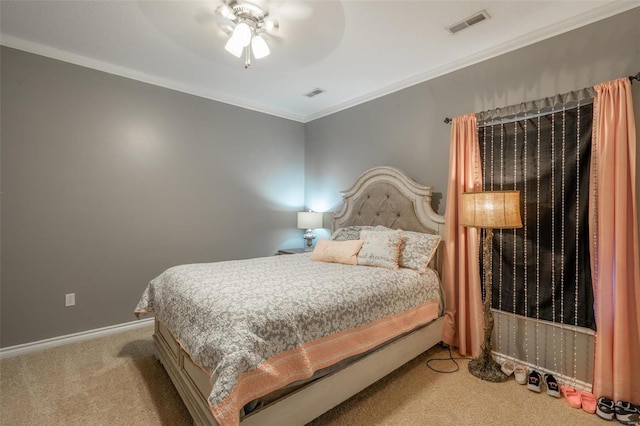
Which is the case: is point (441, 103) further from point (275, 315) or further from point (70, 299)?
point (70, 299)

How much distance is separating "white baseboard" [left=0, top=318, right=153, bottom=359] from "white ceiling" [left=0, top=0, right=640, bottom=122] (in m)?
2.55

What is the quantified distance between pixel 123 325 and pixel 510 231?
3743 mm

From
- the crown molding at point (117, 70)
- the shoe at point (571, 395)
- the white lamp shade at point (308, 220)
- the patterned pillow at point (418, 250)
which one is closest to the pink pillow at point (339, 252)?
the patterned pillow at point (418, 250)

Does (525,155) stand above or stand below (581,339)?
above

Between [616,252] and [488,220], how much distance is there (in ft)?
2.37

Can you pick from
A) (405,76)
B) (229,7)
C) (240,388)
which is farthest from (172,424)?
(405,76)

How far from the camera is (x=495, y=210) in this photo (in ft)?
6.87

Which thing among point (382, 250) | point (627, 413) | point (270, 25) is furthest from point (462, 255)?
point (270, 25)

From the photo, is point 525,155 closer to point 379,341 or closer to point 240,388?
point 379,341

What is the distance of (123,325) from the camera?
121 inches

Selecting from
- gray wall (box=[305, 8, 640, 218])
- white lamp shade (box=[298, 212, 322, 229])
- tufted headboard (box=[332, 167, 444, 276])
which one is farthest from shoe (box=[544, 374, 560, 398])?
white lamp shade (box=[298, 212, 322, 229])

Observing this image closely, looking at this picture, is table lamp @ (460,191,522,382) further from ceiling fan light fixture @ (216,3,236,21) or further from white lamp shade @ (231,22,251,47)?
ceiling fan light fixture @ (216,3,236,21)

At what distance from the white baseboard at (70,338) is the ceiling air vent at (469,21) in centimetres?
400

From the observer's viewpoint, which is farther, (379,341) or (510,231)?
(510,231)
